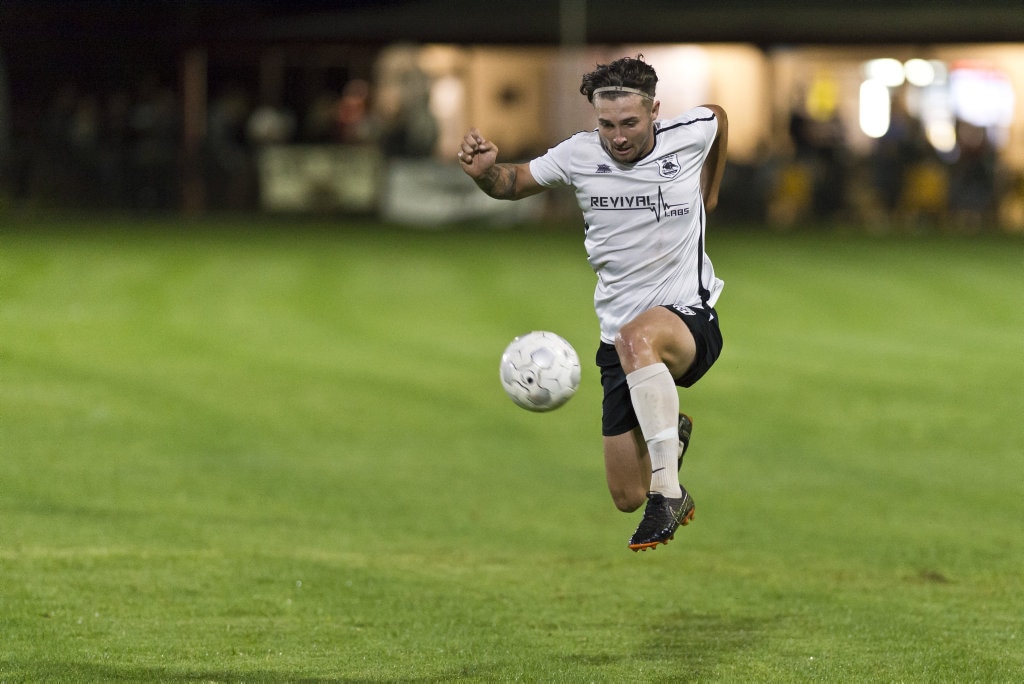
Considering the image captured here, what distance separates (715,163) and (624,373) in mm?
1309

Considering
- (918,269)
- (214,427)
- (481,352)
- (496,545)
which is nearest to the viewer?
(496,545)

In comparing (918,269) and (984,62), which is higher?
(984,62)

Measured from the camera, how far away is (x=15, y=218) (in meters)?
35.2

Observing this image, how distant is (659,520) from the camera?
25.8ft

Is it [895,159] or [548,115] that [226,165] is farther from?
[895,159]

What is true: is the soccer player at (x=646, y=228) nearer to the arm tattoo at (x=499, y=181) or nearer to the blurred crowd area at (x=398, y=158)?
the arm tattoo at (x=499, y=181)

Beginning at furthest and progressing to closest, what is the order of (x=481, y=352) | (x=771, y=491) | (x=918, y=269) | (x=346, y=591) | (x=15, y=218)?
(x=15, y=218), (x=918, y=269), (x=481, y=352), (x=771, y=491), (x=346, y=591)

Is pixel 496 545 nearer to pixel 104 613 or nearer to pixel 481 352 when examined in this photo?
pixel 104 613

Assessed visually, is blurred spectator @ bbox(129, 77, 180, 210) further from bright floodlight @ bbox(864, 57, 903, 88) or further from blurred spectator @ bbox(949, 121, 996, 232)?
blurred spectator @ bbox(949, 121, 996, 232)

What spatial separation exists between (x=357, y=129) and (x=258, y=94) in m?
10.8

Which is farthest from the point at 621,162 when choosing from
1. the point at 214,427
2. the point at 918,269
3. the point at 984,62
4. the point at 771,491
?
the point at 984,62

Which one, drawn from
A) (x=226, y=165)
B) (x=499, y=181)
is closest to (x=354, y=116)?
(x=226, y=165)

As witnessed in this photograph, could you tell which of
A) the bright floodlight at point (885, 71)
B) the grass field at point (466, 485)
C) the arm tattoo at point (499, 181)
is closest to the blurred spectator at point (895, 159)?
the bright floodlight at point (885, 71)

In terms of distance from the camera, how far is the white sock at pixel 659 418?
8.06 m
